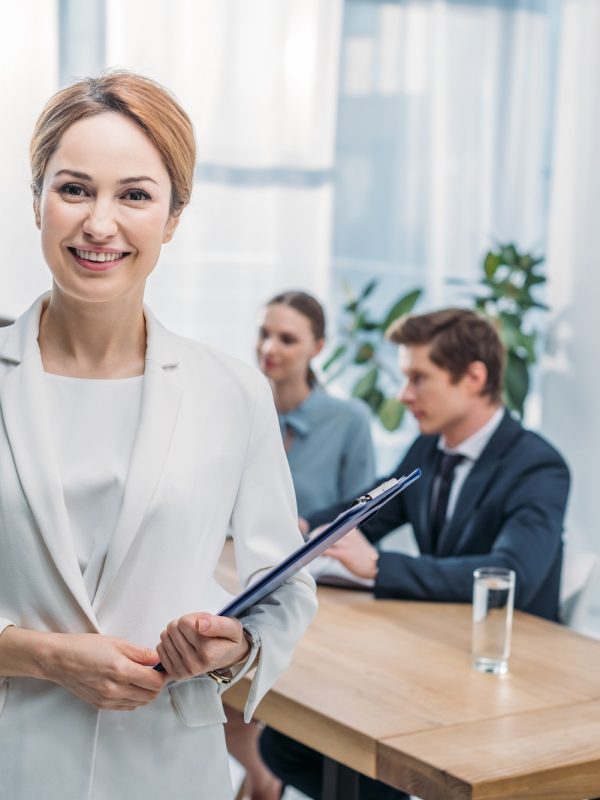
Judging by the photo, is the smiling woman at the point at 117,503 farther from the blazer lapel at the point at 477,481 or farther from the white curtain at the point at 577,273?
the white curtain at the point at 577,273

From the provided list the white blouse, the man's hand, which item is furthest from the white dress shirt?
the white blouse

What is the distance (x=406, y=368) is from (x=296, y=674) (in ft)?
3.38

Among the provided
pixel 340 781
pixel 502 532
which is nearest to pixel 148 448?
pixel 340 781

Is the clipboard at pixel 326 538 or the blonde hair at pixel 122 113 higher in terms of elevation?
the blonde hair at pixel 122 113

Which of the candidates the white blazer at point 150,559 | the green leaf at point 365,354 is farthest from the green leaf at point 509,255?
the white blazer at point 150,559

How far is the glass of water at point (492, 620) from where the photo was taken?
2139 millimetres

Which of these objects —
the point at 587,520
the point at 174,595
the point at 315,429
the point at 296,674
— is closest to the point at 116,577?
the point at 174,595

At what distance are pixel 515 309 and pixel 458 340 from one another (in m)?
2.10

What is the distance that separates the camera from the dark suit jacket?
8.29ft

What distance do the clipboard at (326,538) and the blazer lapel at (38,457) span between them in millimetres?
145

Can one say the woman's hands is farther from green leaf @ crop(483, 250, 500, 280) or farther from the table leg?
green leaf @ crop(483, 250, 500, 280)

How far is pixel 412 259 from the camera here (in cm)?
510

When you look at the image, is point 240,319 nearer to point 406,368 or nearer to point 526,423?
point 526,423

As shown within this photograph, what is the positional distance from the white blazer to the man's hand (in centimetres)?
117
